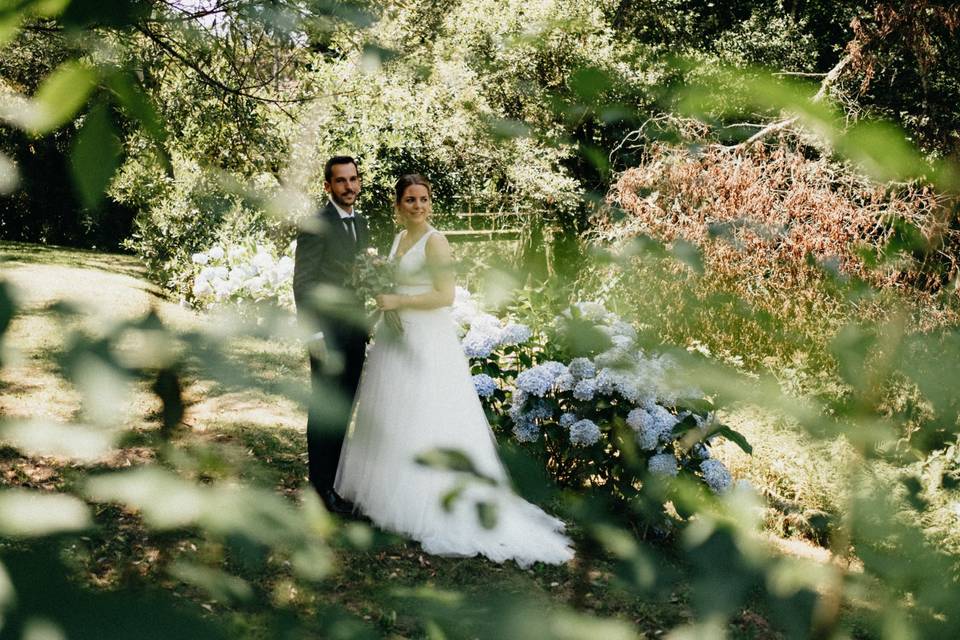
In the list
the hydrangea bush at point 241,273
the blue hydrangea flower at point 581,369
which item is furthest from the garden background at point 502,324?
the hydrangea bush at point 241,273

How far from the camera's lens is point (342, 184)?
343 centimetres

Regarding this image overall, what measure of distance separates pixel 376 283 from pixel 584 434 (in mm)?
2758

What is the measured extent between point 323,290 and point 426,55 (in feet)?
2.17

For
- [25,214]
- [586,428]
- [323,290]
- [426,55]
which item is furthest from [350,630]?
[586,428]

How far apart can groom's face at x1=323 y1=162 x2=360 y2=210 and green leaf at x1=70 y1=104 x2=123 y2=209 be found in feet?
8.80

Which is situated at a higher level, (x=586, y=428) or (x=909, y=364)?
(x=909, y=364)

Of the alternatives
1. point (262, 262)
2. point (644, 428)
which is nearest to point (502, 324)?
point (644, 428)

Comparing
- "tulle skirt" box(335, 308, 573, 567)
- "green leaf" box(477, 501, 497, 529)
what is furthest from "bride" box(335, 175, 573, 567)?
"green leaf" box(477, 501, 497, 529)

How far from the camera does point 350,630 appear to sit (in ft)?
2.70

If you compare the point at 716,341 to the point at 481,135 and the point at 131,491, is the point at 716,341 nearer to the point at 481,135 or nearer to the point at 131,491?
the point at 481,135

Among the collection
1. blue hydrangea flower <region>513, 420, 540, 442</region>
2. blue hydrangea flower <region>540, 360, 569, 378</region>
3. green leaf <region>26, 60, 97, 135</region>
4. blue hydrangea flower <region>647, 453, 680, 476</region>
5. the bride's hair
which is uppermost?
the bride's hair

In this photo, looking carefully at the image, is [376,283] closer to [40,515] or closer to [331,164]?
[40,515]

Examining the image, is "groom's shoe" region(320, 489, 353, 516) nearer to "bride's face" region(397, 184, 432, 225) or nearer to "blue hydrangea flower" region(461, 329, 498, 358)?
"blue hydrangea flower" region(461, 329, 498, 358)

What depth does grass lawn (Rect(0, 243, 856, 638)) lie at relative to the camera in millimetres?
592
